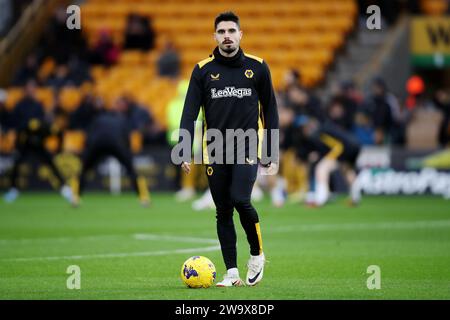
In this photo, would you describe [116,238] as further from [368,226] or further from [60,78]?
[60,78]

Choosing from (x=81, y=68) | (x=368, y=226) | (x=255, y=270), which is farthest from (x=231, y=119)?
(x=81, y=68)

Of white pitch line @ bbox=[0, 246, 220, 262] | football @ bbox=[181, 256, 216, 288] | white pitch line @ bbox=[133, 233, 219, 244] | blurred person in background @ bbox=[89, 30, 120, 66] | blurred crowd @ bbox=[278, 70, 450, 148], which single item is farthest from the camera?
blurred person in background @ bbox=[89, 30, 120, 66]

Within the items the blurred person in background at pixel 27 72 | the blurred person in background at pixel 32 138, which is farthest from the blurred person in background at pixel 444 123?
the blurred person in background at pixel 27 72

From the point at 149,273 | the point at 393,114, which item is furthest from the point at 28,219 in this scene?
the point at 393,114

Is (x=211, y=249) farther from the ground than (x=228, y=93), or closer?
closer

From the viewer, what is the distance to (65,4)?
36.0m

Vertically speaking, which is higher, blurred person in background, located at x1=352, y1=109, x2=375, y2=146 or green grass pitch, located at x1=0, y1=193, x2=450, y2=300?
blurred person in background, located at x1=352, y1=109, x2=375, y2=146

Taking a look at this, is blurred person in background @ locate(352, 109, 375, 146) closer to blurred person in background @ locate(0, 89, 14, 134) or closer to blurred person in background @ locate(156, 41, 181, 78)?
blurred person in background @ locate(156, 41, 181, 78)

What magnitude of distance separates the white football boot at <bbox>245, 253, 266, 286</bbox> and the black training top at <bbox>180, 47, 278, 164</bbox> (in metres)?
1.03

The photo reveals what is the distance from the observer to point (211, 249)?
14914mm

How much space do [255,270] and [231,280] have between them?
25cm

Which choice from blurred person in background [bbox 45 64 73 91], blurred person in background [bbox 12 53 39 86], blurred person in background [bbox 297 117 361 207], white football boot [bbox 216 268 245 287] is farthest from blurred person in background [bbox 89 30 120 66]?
white football boot [bbox 216 268 245 287]

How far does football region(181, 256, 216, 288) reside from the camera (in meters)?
10.9
